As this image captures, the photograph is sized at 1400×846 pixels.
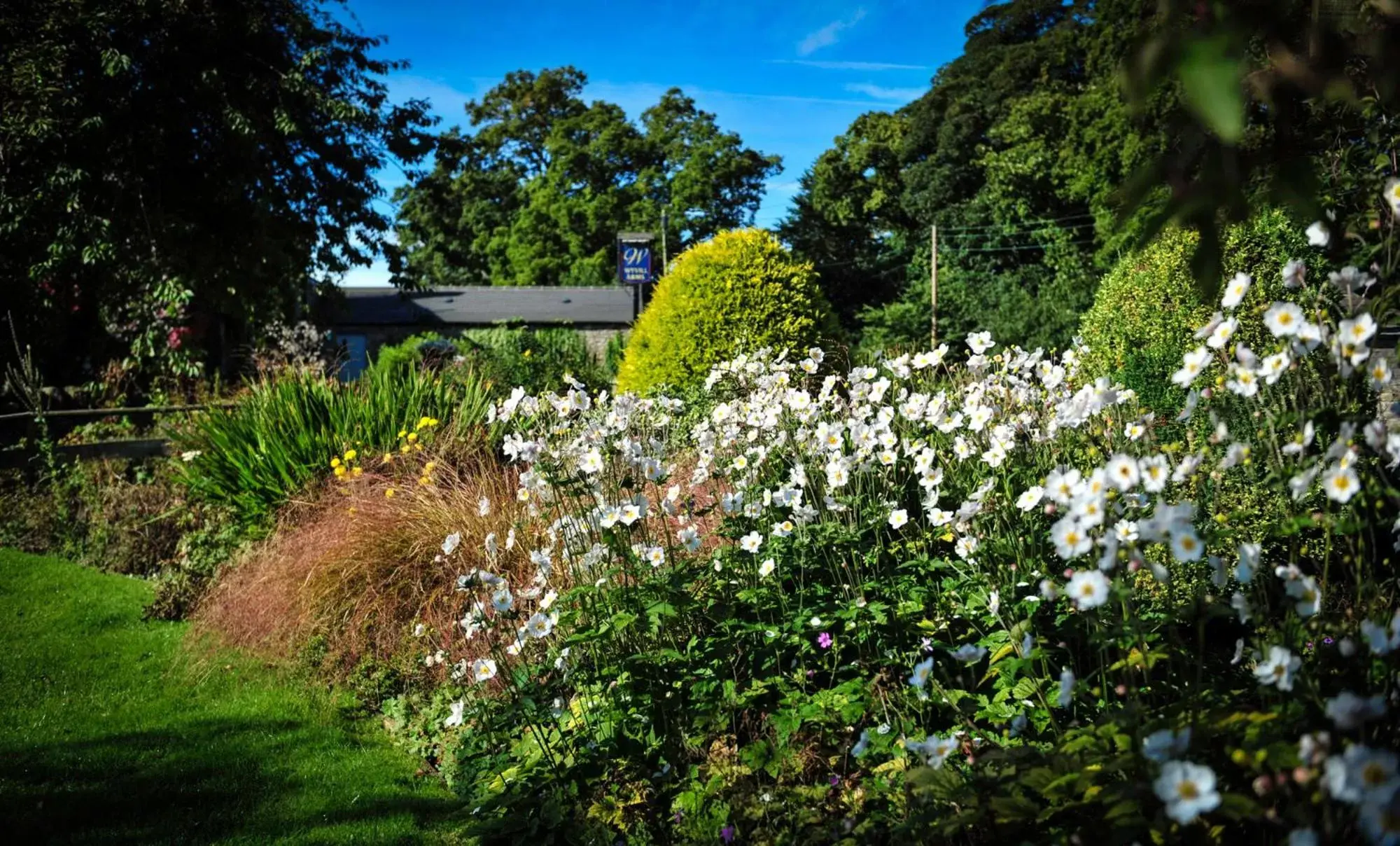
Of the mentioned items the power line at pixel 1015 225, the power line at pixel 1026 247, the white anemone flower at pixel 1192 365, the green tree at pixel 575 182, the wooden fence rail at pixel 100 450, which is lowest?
the wooden fence rail at pixel 100 450

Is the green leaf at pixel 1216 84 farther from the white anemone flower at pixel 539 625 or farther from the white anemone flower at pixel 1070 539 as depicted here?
the white anemone flower at pixel 539 625

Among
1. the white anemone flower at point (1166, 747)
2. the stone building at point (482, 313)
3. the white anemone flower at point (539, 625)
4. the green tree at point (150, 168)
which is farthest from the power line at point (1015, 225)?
the white anemone flower at point (1166, 747)

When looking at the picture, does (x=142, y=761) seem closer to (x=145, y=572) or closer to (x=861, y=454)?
(x=861, y=454)

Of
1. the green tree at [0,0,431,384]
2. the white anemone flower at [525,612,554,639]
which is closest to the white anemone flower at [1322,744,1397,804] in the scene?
the white anemone flower at [525,612,554,639]

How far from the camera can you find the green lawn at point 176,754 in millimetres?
2938

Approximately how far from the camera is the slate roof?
94.8 feet

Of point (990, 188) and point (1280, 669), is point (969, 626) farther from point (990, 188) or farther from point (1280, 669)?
point (990, 188)

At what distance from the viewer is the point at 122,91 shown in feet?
35.1

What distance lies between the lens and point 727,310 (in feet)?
24.0

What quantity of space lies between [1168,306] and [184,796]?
5530mm

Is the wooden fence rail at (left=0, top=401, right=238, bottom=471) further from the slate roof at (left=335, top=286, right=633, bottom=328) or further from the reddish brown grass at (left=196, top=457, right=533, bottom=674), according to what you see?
the slate roof at (left=335, top=286, right=633, bottom=328)

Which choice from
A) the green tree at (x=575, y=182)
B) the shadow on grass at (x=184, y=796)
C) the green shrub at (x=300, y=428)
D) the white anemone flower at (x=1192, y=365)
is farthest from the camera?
the green tree at (x=575, y=182)

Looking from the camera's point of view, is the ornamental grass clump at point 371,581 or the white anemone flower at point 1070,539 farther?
the ornamental grass clump at point 371,581

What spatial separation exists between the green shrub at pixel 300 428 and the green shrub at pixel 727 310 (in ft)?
5.31
